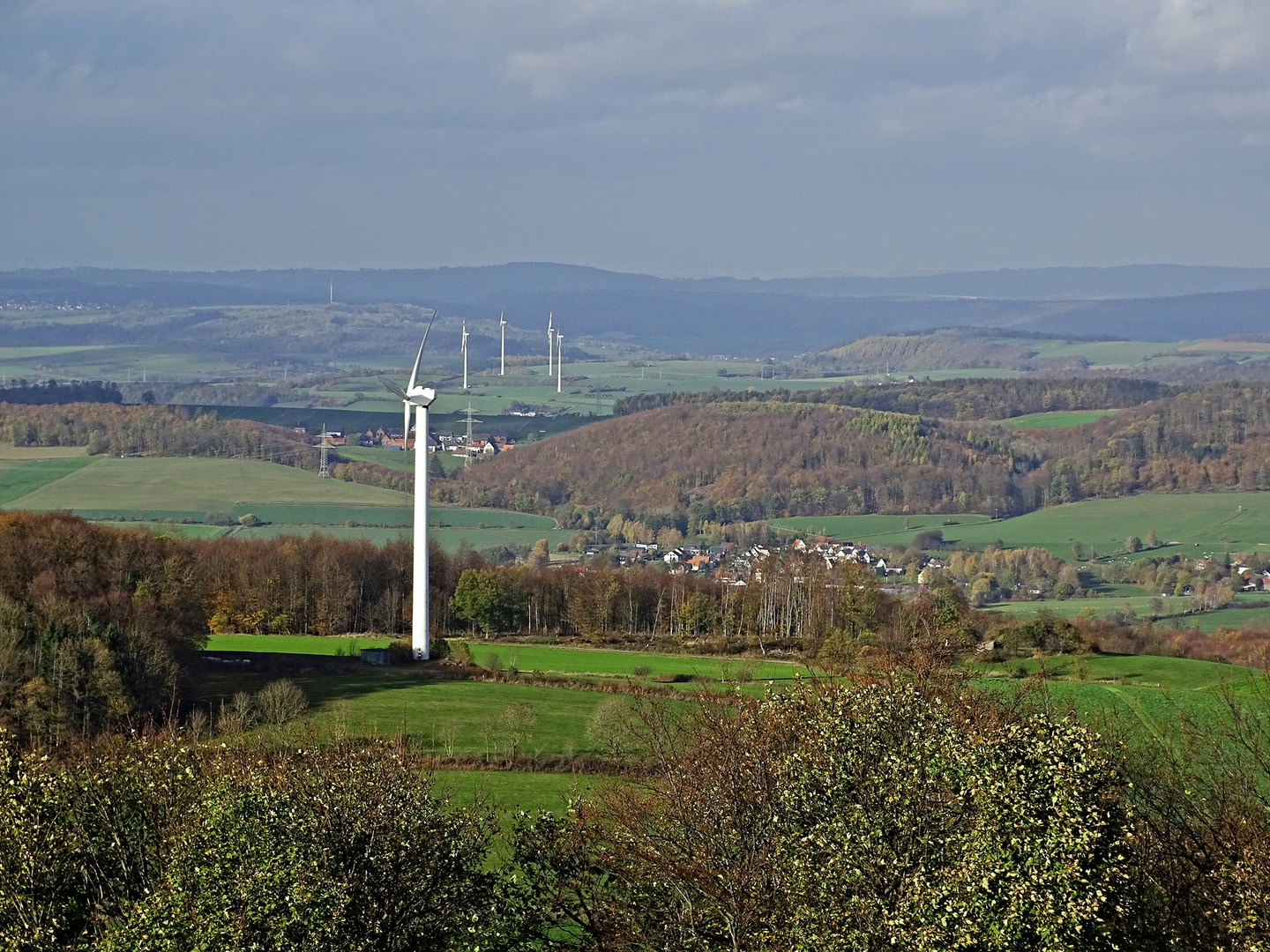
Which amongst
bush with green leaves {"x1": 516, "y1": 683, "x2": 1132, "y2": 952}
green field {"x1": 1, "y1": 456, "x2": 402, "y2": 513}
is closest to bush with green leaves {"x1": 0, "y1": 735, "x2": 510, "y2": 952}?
bush with green leaves {"x1": 516, "y1": 683, "x2": 1132, "y2": 952}

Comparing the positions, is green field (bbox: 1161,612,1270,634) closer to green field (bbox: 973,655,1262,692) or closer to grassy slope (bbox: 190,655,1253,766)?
green field (bbox: 973,655,1262,692)

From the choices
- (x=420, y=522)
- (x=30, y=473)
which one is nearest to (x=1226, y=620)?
(x=420, y=522)

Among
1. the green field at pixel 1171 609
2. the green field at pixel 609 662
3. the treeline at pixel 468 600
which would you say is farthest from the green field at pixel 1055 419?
the green field at pixel 609 662

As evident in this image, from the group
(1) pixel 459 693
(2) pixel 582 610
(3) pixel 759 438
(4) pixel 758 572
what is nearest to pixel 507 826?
(1) pixel 459 693

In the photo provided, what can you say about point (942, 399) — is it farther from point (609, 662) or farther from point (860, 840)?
point (860, 840)

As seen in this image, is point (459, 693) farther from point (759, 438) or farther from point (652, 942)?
point (759, 438)

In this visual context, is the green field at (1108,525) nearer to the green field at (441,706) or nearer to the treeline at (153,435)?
the treeline at (153,435)
